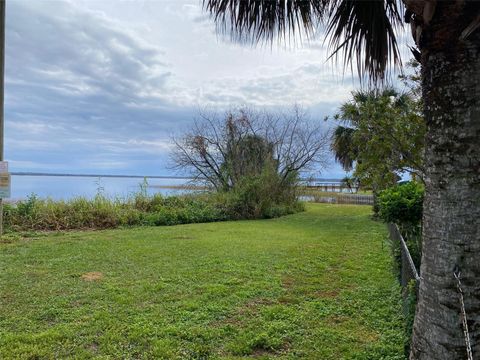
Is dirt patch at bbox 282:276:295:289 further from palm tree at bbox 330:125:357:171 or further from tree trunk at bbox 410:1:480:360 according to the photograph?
palm tree at bbox 330:125:357:171

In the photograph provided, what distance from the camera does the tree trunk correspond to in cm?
176

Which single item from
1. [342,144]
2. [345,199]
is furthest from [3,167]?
[345,199]

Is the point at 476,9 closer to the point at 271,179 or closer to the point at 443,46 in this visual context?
the point at 443,46

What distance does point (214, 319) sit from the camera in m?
3.67

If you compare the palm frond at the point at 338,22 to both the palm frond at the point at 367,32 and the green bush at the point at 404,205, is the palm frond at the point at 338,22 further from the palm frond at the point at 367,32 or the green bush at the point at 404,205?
the green bush at the point at 404,205

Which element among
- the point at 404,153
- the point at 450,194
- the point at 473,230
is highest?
the point at 404,153

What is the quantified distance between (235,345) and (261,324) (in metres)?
0.52

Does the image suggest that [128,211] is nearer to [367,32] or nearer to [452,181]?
[367,32]

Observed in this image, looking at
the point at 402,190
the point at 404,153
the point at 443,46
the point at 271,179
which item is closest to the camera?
the point at 443,46

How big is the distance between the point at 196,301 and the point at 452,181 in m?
3.06

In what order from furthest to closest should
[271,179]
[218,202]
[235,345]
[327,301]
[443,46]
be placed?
[271,179]
[218,202]
[327,301]
[235,345]
[443,46]

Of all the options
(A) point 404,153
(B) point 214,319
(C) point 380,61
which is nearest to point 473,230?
(C) point 380,61

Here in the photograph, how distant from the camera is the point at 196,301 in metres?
4.14

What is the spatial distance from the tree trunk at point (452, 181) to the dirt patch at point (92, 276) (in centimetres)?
429
